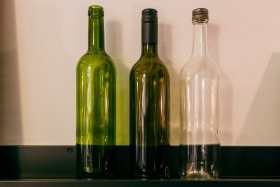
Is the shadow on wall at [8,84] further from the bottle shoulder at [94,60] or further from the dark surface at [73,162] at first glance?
the bottle shoulder at [94,60]

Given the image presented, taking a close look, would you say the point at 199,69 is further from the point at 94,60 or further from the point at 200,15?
the point at 94,60

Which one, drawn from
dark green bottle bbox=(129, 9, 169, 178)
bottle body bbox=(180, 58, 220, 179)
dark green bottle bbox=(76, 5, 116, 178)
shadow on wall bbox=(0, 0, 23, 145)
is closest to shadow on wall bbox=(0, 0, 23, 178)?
shadow on wall bbox=(0, 0, 23, 145)

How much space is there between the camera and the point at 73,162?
83cm

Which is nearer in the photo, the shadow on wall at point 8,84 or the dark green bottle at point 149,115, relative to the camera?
the dark green bottle at point 149,115

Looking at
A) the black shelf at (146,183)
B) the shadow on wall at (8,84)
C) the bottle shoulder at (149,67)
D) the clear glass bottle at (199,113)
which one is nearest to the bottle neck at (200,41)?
the clear glass bottle at (199,113)

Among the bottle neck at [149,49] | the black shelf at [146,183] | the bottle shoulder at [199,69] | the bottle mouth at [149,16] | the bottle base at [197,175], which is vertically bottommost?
the bottle base at [197,175]

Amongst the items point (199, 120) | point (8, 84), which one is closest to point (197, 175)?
point (199, 120)

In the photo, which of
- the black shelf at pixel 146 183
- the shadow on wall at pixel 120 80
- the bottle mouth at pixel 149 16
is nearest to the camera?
the black shelf at pixel 146 183

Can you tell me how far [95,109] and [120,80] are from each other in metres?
0.14

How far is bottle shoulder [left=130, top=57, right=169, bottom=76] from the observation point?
2.48 ft

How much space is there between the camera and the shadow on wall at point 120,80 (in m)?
0.85

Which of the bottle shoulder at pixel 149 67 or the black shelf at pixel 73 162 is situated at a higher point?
the bottle shoulder at pixel 149 67

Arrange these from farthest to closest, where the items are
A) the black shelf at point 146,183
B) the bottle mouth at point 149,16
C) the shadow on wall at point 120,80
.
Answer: the shadow on wall at point 120,80, the bottle mouth at point 149,16, the black shelf at point 146,183

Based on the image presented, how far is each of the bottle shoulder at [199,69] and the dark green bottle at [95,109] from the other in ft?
0.65
